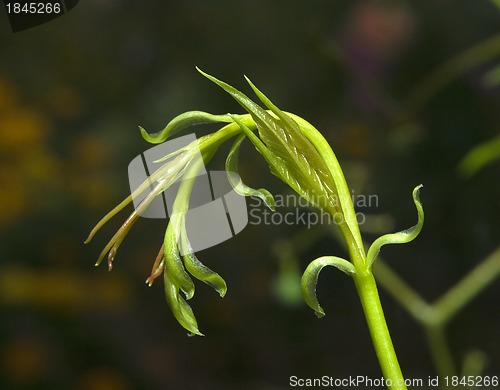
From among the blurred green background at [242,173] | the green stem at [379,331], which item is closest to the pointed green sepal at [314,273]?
the green stem at [379,331]

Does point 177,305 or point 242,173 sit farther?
point 242,173

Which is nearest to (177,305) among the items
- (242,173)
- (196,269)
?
(196,269)

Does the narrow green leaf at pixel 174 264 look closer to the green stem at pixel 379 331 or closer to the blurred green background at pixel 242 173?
the green stem at pixel 379 331

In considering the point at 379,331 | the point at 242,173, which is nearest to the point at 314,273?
the point at 379,331

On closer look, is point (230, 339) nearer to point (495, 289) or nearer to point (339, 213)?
point (495, 289)

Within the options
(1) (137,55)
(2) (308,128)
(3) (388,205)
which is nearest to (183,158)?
(2) (308,128)

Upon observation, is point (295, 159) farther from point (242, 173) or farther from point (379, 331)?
point (242, 173)

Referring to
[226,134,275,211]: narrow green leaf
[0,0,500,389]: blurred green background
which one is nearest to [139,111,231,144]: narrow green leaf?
[226,134,275,211]: narrow green leaf

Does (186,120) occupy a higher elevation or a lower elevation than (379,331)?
higher

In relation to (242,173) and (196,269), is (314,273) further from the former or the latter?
(242,173)
